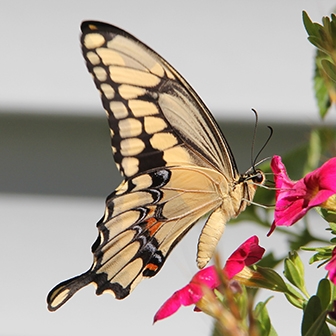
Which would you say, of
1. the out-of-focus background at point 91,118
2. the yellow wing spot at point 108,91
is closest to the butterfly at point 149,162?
the yellow wing spot at point 108,91

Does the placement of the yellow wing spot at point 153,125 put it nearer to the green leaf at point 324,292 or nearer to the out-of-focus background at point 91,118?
the green leaf at point 324,292

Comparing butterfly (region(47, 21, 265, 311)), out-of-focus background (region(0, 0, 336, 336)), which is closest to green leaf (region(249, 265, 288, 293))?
butterfly (region(47, 21, 265, 311))

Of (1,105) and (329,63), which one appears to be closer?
(329,63)

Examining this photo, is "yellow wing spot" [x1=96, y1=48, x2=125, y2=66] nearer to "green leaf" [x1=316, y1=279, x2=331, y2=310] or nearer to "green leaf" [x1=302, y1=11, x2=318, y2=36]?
"green leaf" [x1=302, y1=11, x2=318, y2=36]

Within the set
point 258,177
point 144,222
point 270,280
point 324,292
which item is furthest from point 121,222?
point 324,292

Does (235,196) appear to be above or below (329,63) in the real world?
below

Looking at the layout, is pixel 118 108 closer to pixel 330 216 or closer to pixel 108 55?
pixel 108 55

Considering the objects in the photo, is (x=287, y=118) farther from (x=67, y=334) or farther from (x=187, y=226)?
(x=187, y=226)

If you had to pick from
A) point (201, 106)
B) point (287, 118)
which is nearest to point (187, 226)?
point (201, 106)
